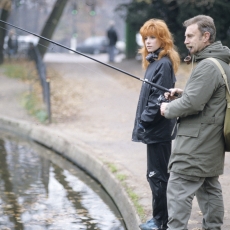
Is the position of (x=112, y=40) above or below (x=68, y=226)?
above

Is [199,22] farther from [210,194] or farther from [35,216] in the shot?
[35,216]

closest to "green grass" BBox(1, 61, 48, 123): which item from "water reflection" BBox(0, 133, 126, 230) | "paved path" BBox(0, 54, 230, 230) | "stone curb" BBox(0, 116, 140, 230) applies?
"paved path" BBox(0, 54, 230, 230)

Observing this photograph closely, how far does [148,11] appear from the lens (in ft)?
82.7

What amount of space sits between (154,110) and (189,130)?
0.58 meters

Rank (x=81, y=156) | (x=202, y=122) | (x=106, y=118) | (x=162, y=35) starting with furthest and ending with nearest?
(x=106, y=118) < (x=81, y=156) < (x=162, y=35) < (x=202, y=122)

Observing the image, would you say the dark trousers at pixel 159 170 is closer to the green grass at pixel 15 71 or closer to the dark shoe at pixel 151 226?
the dark shoe at pixel 151 226

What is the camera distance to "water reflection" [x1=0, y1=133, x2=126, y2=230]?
261 inches

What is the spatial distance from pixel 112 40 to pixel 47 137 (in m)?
20.4

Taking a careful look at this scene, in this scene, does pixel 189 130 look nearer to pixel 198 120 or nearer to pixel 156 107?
pixel 198 120

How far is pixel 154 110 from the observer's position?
5.16 m

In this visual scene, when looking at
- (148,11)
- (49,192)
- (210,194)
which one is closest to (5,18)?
(148,11)

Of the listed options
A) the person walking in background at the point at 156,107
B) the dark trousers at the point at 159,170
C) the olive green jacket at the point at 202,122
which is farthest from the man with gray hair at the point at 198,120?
the dark trousers at the point at 159,170

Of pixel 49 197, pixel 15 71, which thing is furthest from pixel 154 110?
pixel 15 71

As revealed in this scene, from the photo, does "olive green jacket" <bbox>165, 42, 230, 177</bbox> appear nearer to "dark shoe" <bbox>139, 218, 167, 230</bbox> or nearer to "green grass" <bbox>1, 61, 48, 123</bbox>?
"dark shoe" <bbox>139, 218, 167, 230</bbox>
